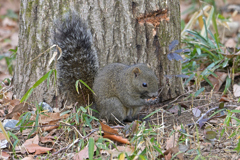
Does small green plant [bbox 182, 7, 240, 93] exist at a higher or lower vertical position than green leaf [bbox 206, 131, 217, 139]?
higher

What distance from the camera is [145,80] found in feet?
11.9

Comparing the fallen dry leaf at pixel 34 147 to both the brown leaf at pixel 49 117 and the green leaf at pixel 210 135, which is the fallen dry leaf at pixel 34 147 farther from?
the green leaf at pixel 210 135

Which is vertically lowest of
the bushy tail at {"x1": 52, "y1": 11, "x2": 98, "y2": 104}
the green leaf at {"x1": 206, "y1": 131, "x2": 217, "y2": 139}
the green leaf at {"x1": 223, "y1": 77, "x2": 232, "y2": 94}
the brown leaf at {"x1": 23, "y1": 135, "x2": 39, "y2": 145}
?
the brown leaf at {"x1": 23, "y1": 135, "x2": 39, "y2": 145}

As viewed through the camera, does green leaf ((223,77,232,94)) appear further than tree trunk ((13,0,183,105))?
Yes

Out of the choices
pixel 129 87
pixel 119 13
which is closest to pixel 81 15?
pixel 119 13

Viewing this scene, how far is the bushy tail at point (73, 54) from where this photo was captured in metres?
3.54

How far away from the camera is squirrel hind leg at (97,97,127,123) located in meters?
3.76

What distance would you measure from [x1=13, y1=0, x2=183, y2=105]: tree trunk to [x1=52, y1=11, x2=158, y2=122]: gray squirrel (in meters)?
0.13

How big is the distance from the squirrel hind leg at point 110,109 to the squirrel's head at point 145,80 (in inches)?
12.7

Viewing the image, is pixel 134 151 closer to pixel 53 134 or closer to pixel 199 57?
pixel 53 134

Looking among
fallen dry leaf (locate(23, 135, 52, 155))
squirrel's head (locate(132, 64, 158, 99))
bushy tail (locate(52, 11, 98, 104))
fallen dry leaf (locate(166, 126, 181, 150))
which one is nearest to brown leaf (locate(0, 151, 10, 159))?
fallen dry leaf (locate(23, 135, 52, 155))

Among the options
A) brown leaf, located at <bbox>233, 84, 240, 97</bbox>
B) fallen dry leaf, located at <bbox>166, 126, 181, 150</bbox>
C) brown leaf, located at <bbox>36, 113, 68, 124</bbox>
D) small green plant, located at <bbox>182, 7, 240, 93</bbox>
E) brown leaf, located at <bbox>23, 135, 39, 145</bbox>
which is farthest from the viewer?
small green plant, located at <bbox>182, 7, 240, 93</bbox>

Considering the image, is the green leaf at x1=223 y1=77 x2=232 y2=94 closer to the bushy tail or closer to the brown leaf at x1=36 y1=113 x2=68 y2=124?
the bushy tail

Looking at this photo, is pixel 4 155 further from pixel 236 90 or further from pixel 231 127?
pixel 236 90
